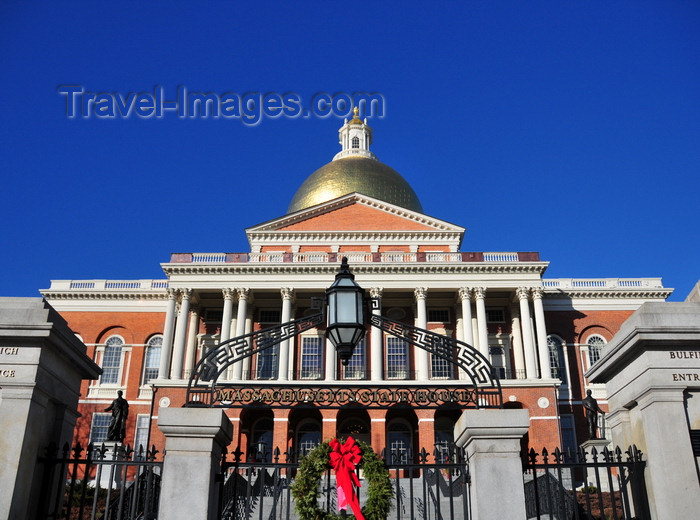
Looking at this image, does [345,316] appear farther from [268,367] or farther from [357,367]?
[268,367]

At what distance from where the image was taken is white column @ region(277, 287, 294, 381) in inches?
1665

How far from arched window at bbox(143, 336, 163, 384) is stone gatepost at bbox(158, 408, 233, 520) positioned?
41.2 m

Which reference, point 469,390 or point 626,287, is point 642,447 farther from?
point 626,287

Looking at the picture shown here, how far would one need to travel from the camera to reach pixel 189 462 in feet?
23.4

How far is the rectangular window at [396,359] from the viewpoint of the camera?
44312 mm

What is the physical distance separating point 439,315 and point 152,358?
19.1 metres

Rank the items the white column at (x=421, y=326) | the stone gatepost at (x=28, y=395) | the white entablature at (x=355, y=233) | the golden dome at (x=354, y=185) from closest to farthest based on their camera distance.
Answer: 1. the stone gatepost at (x=28, y=395)
2. the white column at (x=421, y=326)
3. the white entablature at (x=355, y=233)
4. the golden dome at (x=354, y=185)

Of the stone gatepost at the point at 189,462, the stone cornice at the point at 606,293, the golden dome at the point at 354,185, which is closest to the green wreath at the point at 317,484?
the stone gatepost at the point at 189,462

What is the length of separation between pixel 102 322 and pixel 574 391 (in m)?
31.1

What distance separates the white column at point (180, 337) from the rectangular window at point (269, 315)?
5.18 meters

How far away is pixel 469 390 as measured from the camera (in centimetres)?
776

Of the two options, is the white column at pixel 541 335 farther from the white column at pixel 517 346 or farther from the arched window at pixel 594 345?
the arched window at pixel 594 345

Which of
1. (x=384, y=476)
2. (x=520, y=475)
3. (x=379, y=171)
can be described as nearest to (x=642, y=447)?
(x=520, y=475)

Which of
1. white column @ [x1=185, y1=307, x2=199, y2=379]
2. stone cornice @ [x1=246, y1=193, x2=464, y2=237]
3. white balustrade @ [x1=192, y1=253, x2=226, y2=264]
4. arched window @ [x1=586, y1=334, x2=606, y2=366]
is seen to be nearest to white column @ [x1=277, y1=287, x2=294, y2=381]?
white balustrade @ [x1=192, y1=253, x2=226, y2=264]
